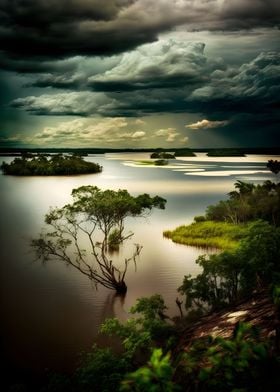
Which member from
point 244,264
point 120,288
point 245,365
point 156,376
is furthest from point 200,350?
point 120,288

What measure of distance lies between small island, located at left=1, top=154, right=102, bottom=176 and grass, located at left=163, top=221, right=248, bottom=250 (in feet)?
51.1

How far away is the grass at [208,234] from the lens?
11.5 metres

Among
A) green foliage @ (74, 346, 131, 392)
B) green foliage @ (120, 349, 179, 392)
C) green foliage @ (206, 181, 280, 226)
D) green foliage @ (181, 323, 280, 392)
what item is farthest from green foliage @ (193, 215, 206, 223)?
green foliage @ (120, 349, 179, 392)

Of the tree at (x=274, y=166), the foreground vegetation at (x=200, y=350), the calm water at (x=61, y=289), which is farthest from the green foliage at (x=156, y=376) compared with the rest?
the tree at (x=274, y=166)

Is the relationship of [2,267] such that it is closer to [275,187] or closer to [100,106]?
[100,106]

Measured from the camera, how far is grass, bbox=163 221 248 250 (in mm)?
11477

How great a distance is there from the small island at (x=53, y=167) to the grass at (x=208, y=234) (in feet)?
51.1

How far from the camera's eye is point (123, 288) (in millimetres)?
8734

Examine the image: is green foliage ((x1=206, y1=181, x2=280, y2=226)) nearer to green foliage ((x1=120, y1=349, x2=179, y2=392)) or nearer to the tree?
the tree

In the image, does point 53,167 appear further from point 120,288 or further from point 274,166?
point 120,288

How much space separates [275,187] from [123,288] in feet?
28.1

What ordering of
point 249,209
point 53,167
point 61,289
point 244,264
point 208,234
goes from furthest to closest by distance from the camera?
point 53,167 < point 249,209 < point 208,234 < point 61,289 < point 244,264

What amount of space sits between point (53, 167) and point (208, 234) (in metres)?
16.9

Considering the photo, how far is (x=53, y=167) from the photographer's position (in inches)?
1078
